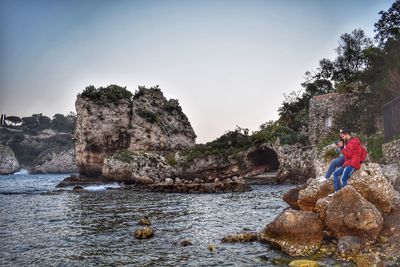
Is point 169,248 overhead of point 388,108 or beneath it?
Result: beneath

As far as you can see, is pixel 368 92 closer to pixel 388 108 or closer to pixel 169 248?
pixel 388 108

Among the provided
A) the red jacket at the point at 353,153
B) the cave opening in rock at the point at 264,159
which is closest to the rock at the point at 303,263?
the red jacket at the point at 353,153

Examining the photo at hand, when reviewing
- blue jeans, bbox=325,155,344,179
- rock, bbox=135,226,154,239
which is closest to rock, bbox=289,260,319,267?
blue jeans, bbox=325,155,344,179

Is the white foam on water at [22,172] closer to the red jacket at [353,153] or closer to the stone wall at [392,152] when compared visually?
the stone wall at [392,152]

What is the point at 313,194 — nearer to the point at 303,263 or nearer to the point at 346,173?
the point at 346,173

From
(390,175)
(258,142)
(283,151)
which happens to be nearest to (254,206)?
(390,175)

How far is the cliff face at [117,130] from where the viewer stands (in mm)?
60844

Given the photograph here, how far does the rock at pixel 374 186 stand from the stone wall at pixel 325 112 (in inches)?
1102

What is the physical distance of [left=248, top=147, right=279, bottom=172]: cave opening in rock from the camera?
53156mm

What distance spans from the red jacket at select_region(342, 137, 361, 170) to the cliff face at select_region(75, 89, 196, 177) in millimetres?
49517

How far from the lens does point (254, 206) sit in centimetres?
2280

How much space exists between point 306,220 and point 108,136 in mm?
54317

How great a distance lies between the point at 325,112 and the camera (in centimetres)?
4144

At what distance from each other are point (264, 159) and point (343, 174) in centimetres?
4499
